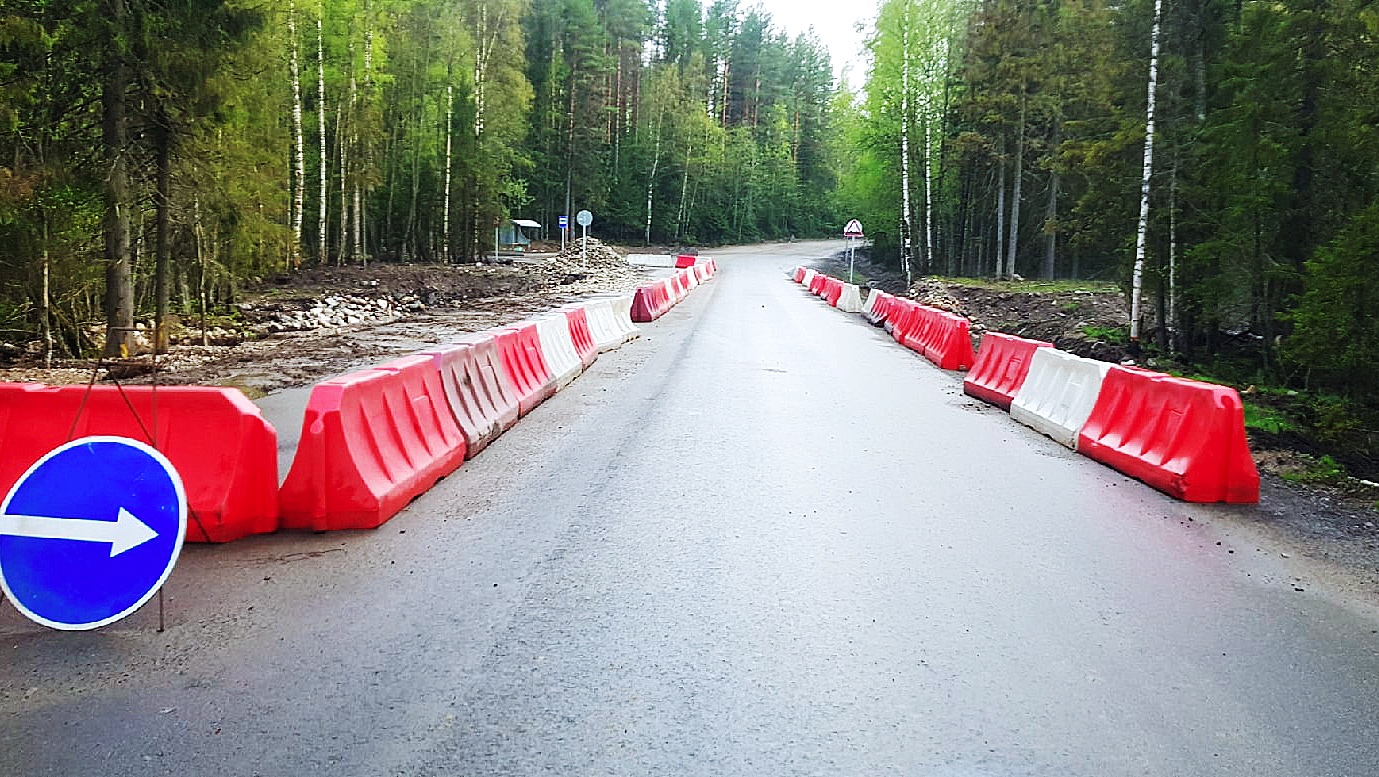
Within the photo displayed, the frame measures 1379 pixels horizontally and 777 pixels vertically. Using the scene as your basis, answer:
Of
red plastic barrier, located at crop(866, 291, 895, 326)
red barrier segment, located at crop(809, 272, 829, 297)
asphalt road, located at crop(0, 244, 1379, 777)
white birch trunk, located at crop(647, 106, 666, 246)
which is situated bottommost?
asphalt road, located at crop(0, 244, 1379, 777)

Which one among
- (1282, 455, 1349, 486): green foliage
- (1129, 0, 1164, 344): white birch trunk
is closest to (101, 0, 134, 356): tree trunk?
(1282, 455, 1349, 486): green foliage

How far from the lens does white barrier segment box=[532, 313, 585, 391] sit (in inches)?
521

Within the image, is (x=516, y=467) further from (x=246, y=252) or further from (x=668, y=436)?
(x=246, y=252)

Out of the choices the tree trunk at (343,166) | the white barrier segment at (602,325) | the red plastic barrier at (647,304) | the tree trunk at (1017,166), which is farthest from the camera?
the tree trunk at (1017,166)

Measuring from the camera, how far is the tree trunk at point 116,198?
14.1 metres

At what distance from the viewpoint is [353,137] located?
35625 mm

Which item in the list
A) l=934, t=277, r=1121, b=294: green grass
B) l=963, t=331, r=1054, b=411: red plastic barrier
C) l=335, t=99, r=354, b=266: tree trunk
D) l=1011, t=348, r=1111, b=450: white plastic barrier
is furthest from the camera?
l=335, t=99, r=354, b=266: tree trunk

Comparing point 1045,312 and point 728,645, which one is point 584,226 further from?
point 728,645

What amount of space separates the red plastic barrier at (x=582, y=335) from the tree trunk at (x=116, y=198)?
6414 mm

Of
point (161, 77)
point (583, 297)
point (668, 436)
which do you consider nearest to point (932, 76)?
point (583, 297)

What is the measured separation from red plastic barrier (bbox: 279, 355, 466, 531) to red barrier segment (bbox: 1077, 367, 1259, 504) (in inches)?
231

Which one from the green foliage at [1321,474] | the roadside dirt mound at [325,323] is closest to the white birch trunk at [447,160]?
the roadside dirt mound at [325,323]

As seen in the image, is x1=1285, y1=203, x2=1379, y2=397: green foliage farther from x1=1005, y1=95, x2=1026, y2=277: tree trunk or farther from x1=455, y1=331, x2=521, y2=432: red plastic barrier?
x1=1005, y1=95, x2=1026, y2=277: tree trunk

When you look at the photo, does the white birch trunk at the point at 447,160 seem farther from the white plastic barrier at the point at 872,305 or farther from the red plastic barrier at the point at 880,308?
the red plastic barrier at the point at 880,308
